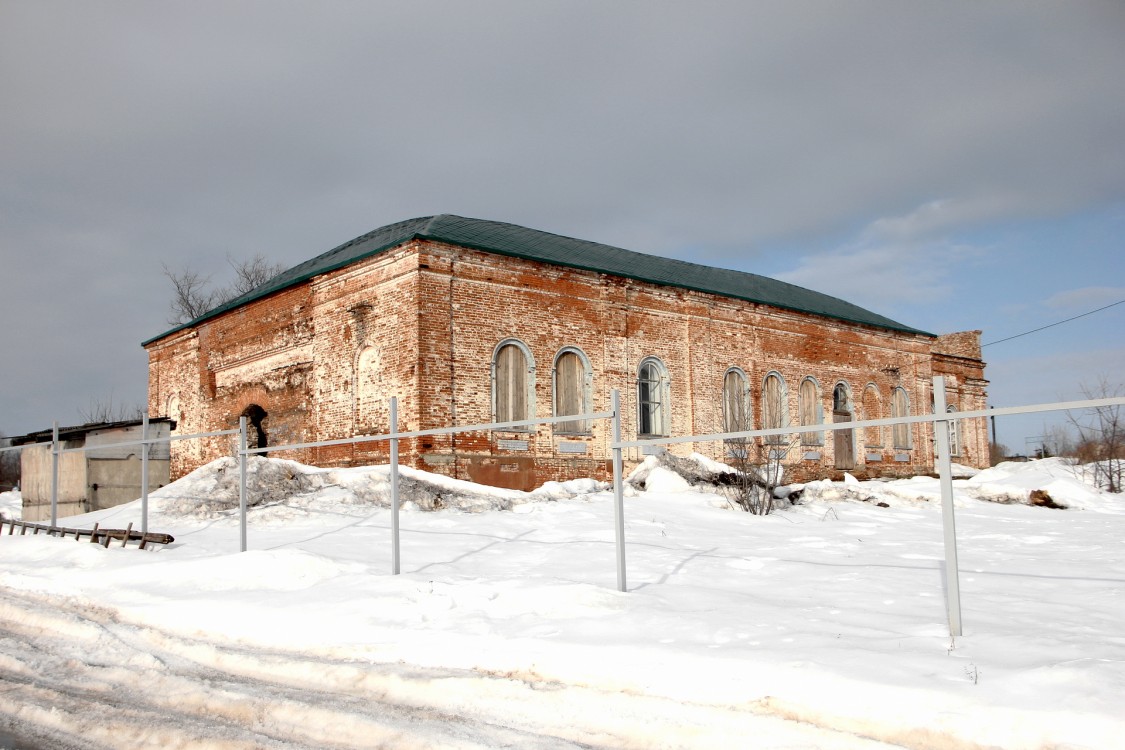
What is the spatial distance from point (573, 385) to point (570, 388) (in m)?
0.10

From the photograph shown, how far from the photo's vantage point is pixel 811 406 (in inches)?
987

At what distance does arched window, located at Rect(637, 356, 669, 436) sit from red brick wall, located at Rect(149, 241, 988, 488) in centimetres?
21

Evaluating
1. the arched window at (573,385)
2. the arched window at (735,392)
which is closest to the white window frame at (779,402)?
the arched window at (735,392)

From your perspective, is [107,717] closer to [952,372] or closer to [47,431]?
[47,431]

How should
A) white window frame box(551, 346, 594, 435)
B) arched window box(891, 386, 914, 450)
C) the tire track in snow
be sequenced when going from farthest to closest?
1. arched window box(891, 386, 914, 450)
2. white window frame box(551, 346, 594, 435)
3. the tire track in snow

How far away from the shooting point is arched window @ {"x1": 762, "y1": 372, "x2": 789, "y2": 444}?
22.5 meters

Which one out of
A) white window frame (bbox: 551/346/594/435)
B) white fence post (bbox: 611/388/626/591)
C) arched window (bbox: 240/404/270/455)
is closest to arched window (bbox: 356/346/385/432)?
white window frame (bbox: 551/346/594/435)

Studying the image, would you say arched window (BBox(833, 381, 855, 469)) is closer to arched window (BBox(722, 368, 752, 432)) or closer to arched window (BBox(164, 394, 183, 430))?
arched window (BBox(722, 368, 752, 432))

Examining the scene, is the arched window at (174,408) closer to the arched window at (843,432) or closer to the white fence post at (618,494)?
the arched window at (843,432)

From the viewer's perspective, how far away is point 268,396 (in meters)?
20.6

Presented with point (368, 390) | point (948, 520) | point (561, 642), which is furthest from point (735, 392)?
point (561, 642)

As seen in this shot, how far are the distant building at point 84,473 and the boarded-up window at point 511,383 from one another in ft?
24.5

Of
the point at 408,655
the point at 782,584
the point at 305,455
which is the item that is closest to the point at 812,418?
the point at 305,455

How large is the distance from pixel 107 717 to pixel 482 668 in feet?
6.76
